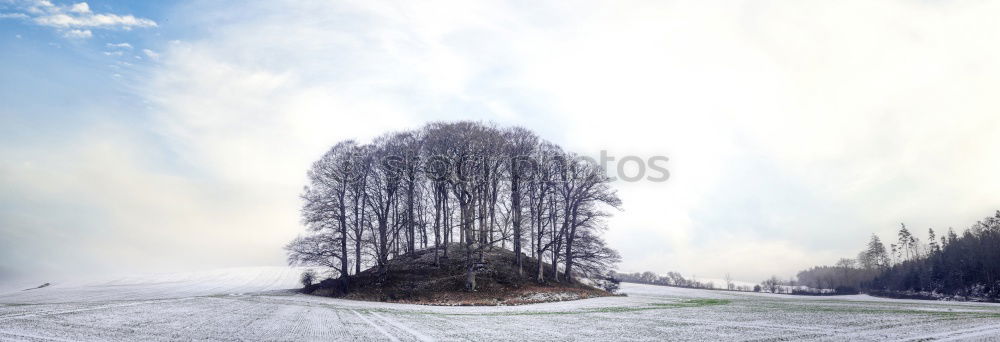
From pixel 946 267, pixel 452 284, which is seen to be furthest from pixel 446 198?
pixel 946 267

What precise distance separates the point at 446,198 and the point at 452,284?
821cm

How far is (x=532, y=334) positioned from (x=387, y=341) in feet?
14.3

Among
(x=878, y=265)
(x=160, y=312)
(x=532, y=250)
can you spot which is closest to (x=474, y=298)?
(x=532, y=250)

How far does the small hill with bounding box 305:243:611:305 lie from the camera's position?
34219 mm

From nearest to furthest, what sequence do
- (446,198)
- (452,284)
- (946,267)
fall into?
(452,284) < (446,198) < (946,267)

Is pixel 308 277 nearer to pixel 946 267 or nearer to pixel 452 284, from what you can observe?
pixel 452 284

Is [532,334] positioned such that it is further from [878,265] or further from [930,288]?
[878,265]

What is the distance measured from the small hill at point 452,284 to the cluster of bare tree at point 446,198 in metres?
1.23

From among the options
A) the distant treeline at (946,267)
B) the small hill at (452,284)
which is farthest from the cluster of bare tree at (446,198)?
the distant treeline at (946,267)

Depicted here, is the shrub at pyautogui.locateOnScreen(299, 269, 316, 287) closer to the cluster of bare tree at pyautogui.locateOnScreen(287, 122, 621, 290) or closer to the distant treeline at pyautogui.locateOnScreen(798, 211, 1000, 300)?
the cluster of bare tree at pyautogui.locateOnScreen(287, 122, 621, 290)

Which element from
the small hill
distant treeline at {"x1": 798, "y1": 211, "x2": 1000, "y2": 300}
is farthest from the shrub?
distant treeline at {"x1": 798, "y1": 211, "x2": 1000, "y2": 300}

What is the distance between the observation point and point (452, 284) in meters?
36.8

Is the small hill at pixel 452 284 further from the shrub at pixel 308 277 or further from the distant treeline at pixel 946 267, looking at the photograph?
the distant treeline at pixel 946 267

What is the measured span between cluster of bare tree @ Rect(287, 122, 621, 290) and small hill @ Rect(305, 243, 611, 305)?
123 centimetres
